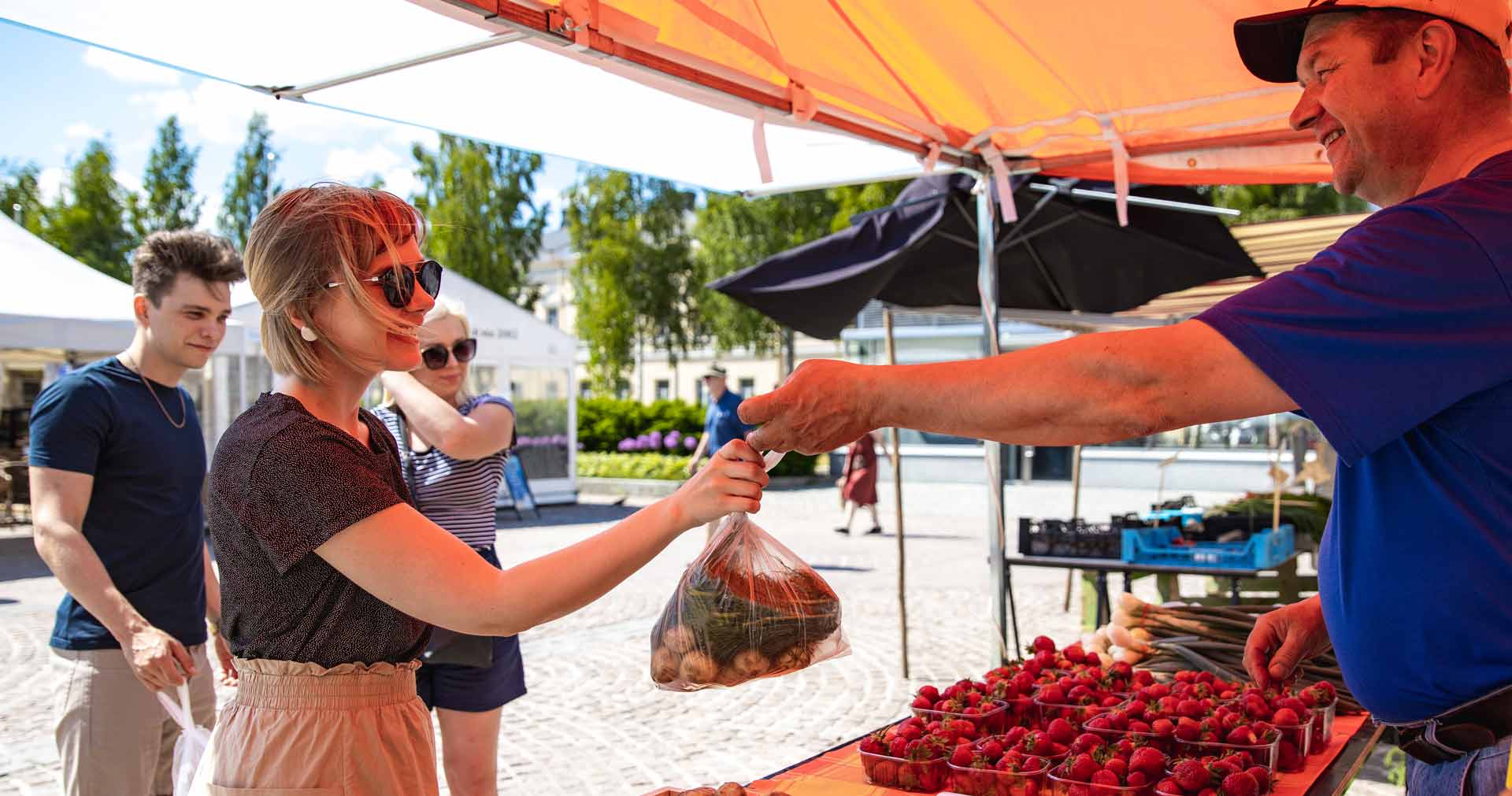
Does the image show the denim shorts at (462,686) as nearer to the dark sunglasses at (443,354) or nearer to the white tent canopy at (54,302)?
the dark sunglasses at (443,354)

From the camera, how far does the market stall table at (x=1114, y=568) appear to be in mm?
5887

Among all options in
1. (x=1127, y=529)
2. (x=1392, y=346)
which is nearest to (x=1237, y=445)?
(x=1127, y=529)

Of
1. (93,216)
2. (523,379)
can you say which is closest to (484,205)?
(93,216)

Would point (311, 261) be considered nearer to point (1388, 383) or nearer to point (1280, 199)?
point (1388, 383)

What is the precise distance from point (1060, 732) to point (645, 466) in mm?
19610

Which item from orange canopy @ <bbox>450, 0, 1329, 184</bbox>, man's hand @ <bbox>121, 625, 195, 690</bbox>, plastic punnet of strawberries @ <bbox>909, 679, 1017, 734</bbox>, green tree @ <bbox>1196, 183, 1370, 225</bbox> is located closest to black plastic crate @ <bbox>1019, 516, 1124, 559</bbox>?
orange canopy @ <bbox>450, 0, 1329, 184</bbox>

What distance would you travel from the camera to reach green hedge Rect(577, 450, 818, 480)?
70.5 feet

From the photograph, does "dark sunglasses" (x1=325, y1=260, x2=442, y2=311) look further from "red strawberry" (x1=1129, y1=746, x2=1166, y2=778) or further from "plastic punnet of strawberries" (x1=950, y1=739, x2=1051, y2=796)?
"red strawberry" (x1=1129, y1=746, x2=1166, y2=778)

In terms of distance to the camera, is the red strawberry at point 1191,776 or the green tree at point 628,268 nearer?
the red strawberry at point 1191,776

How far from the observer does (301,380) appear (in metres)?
1.99

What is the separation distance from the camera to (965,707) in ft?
9.78

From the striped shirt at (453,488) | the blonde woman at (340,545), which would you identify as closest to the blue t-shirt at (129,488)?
the striped shirt at (453,488)

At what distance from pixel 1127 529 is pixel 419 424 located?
4011 mm

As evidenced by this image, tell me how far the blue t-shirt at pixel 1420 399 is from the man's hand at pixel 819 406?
507mm
